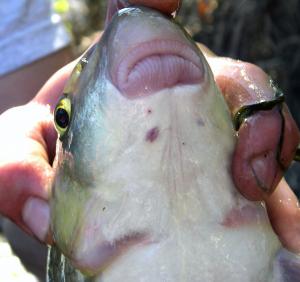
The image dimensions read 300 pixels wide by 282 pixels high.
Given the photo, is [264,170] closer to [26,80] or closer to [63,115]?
[63,115]

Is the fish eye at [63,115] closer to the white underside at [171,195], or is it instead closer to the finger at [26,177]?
the white underside at [171,195]

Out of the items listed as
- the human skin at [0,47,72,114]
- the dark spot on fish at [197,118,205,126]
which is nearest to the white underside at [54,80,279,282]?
the dark spot on fish at [197,118,205,126]

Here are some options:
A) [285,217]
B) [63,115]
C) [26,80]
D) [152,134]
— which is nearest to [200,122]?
[152,134]

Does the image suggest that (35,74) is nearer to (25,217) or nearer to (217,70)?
(25,217)

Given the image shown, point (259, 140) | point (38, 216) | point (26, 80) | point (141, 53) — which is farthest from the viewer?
point (26, 80)

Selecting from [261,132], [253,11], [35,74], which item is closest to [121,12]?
[261,132]
